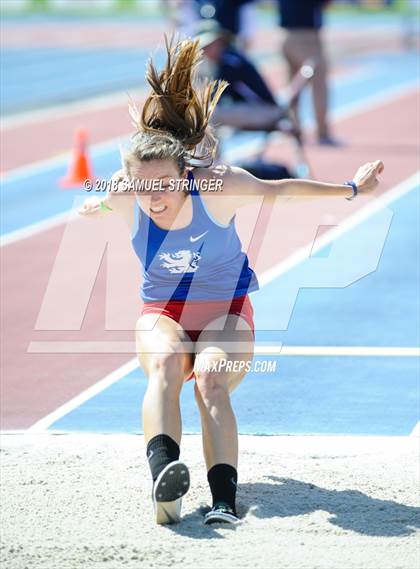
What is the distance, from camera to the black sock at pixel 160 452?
5055 millimetres

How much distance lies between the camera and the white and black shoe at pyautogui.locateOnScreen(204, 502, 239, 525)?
517 centimetres

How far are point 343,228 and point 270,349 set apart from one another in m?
3.80

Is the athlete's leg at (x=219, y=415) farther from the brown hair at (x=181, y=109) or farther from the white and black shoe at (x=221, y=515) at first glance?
the brown hair at (x=181, y=109)

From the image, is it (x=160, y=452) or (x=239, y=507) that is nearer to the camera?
(x=160, y=452)

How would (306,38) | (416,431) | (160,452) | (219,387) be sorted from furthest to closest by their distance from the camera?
(306,38) → (416,431) → (219,387) → (160,452)

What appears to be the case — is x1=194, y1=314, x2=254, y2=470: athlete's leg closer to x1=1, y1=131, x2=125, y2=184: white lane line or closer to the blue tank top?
the blue tank top

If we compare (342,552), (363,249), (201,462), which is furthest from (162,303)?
(363,249)

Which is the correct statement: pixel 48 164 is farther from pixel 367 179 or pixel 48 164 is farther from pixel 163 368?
pixel 163 368

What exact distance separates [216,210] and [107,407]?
1.85 metres

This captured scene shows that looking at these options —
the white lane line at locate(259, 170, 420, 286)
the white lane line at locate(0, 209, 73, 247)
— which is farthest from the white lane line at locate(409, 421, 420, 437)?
the white lane line at locate(0, 209, 73, 247)

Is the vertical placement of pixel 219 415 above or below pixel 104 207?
below

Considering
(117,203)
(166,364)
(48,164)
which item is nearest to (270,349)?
(117,203)

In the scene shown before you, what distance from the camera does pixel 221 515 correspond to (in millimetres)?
5180

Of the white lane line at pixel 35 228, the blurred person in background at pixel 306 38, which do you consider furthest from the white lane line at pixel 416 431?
the blurred person in background at pixel 306 38
